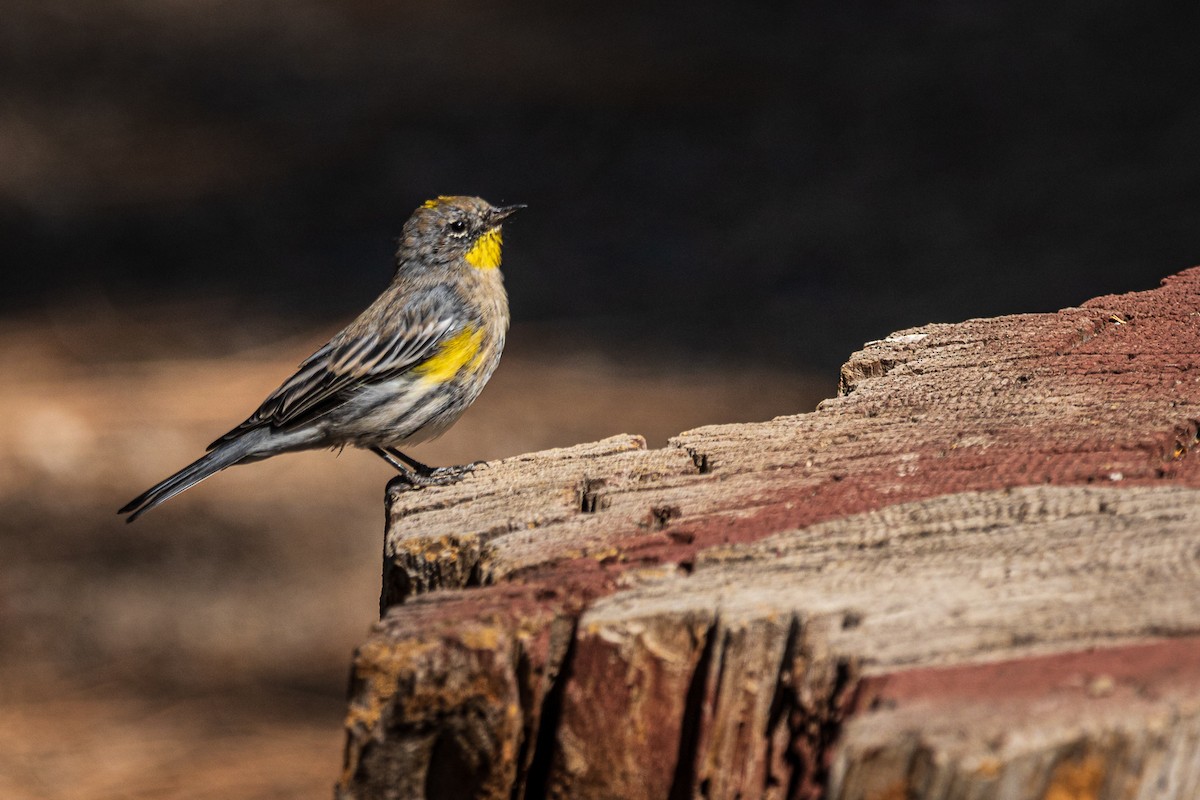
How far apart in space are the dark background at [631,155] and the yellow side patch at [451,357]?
288cm

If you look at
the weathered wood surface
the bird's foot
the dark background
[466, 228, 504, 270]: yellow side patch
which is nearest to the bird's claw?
the bird's foot

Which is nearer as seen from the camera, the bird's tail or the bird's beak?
the bird's tail

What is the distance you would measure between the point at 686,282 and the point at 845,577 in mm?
6157

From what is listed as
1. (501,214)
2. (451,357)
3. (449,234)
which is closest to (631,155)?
(501,214)

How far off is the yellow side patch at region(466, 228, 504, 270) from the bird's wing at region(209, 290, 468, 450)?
0.46 metres

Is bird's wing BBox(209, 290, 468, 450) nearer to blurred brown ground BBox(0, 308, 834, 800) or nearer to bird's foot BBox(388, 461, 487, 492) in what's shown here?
bird's foot BBox(388, 461, 487, 492)

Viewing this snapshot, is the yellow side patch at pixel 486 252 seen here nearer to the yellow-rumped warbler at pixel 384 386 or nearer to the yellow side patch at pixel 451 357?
the yellow-rumped warbler at pixel 384 386

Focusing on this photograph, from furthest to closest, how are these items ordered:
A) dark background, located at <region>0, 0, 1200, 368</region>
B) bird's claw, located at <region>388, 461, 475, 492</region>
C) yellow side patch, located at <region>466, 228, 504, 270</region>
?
1. dark background, located at <region>0, 0, 1200, 368</region>
2. yellow side patch, located at <region>466, 228, 504, 270</region>
3. bird's claw, located at <region>388, 461, 475, 492</region>

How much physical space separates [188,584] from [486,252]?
2003mm

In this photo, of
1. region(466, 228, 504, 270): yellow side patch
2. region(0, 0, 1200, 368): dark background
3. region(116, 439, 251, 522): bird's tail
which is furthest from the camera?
region(0, 0, 1200, 368): dark background

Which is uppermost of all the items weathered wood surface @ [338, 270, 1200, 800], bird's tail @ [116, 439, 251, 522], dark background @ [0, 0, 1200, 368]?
dark background @ [0, 0, 1200, 368]

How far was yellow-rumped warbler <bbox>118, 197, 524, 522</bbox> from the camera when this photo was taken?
165 inches

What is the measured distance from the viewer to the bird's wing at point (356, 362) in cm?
418

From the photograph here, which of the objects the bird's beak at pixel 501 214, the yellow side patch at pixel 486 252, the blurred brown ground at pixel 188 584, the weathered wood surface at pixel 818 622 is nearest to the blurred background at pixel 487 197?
the blurred brown ground at pixel 188 584
